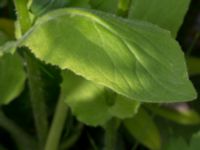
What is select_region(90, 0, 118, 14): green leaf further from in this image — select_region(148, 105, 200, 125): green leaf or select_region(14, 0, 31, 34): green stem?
select_region(148, 105, 200, 125): green leaf

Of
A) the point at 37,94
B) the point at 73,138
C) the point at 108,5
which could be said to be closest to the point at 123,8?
the point at 108,5

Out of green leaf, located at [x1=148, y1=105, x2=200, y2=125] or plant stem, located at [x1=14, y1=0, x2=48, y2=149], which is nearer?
plant stem, located at [x1=14, y1=0, x2=48, y2=149]

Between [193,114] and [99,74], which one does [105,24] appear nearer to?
[99,74]

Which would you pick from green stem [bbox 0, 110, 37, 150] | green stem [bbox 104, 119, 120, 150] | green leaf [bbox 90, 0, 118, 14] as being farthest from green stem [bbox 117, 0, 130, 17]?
green stem [bbox 0, 110, 37, 150]

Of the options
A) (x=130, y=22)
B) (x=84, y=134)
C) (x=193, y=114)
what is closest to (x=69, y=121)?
(x=84, y=134)

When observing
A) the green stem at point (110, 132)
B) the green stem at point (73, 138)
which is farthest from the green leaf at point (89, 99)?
the green stem at point (73, 138)
